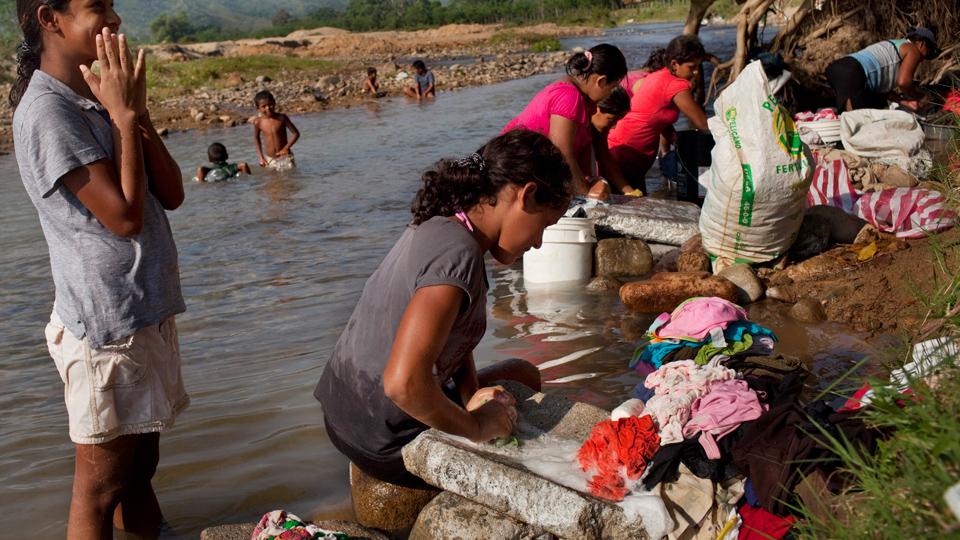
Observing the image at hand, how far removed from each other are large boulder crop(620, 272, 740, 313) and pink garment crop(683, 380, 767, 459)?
1.92 meters

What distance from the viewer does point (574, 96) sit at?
4973mm

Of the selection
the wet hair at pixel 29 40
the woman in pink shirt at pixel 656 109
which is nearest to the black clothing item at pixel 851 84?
the woman in pink shirt at pixel 656 109

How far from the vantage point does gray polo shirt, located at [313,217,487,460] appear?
79.7 inches

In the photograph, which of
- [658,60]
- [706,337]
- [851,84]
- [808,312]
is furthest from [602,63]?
[851,84]

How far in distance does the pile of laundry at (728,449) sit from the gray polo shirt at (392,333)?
0.56 metres

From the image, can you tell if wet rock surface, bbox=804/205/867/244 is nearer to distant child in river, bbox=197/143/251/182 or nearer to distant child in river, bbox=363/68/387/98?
distant child in river, bbox=197/143/251/182

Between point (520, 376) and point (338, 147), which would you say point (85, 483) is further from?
point (338, 147)

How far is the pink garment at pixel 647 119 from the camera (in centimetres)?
634

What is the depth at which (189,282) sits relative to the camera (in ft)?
20.2

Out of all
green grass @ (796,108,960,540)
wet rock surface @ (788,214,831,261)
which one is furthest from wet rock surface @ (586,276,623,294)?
green grass @ (796,108,960,540)

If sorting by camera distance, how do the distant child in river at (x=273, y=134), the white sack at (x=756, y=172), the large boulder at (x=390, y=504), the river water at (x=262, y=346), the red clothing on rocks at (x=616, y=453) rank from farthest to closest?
the distant child in river at (x=273, y=134), the white sack at (x=756, y=172), the river water at (x=262, y=346), the large boulder at (x=390, y=504), the red clothing on rocks at (x=616, y=453)

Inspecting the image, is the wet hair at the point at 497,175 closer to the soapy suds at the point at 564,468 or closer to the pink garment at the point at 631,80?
the soapy suds at the point at 564,468

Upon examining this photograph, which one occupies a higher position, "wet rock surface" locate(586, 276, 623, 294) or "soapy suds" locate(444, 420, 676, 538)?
"soapy suds" locate(444, 420, 676, 538)

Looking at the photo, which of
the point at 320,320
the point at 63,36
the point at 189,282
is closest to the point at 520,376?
the point at 63,36
